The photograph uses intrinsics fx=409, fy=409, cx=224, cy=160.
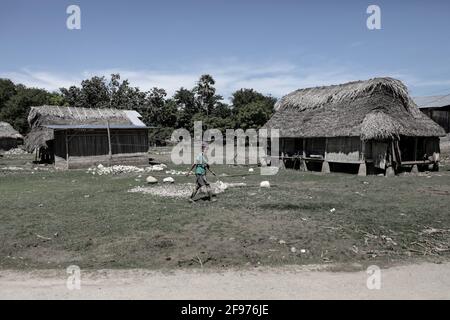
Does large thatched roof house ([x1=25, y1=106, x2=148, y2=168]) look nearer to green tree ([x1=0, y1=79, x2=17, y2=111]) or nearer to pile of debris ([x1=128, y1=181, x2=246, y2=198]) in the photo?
pile of debris ([x1=128, y1=181, x2=246, y2=198])

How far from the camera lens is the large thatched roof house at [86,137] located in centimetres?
2402

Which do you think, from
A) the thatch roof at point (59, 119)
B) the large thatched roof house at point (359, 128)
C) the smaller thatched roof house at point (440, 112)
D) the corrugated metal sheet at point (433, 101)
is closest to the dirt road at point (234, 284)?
the large thatched roof house at point (359, 128)

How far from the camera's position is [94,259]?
6.52 m

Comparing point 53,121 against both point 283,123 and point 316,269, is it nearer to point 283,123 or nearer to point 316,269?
point 283,123

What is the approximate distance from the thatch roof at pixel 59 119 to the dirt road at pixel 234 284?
2104 centimetres

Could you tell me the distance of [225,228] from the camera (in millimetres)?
8203

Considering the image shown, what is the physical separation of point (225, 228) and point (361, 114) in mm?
13213

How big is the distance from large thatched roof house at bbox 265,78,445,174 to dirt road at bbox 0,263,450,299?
13.0 m

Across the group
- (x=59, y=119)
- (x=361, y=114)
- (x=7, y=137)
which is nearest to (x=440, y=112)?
(x=361, y=114)

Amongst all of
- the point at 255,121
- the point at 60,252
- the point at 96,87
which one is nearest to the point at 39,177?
the point at 60,252

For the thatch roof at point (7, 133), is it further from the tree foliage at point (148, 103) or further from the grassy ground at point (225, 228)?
the grassy ground at point (225, 228)

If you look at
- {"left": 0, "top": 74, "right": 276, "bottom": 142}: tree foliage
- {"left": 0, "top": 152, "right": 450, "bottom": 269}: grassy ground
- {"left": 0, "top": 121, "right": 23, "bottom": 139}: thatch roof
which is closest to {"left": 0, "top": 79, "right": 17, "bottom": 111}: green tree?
{"left": 0, "top": 74, "right": 276, "bottom": 142}: tree foliage

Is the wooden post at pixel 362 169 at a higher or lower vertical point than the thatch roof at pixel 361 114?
lower

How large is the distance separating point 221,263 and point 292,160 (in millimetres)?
17715
